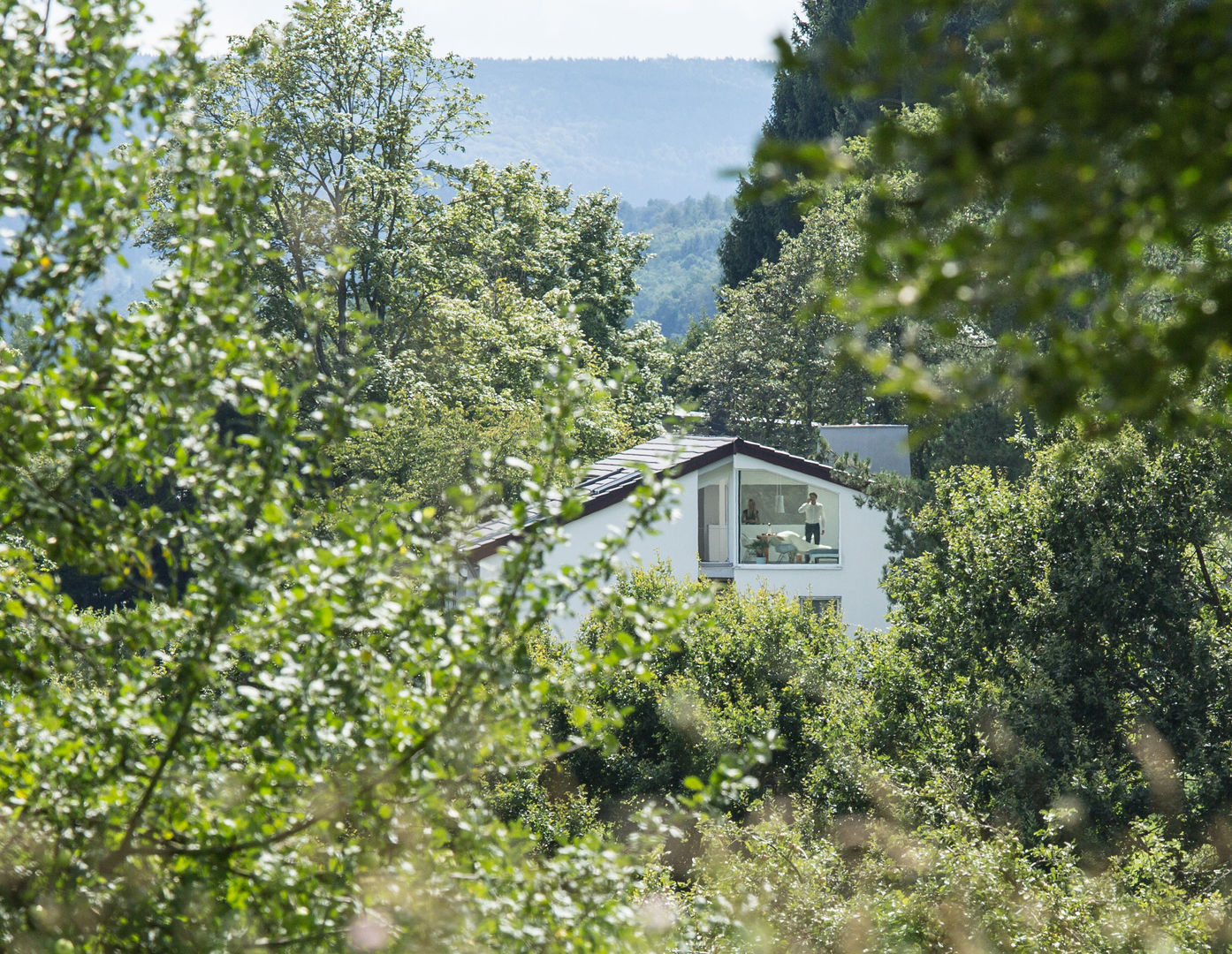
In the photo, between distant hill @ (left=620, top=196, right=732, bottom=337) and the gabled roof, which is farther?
A: distant hill @ (left=620, top=196, right=732, bottom=337)

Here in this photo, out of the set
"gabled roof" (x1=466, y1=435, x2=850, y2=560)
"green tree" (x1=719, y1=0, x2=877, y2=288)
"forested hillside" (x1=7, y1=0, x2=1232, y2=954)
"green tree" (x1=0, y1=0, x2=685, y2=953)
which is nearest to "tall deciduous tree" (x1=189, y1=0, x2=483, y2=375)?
"gabled roof" (x1=466, y1=435, x2=850, y2=560)

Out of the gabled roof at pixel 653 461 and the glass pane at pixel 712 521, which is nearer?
the gabled roof at pixel 653 461

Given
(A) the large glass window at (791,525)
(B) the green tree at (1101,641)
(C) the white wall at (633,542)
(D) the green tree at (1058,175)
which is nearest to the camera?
(D) the green tree at (1058,175)

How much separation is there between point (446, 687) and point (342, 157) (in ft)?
93.3

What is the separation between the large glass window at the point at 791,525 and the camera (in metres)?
23.8

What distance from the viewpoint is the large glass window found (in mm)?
23781

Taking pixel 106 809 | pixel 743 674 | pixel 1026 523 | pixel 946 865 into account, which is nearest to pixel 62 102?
pixel 106 809

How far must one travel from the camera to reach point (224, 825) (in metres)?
3.20

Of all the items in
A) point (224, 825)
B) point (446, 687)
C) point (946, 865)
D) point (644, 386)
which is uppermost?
point (644, 386)

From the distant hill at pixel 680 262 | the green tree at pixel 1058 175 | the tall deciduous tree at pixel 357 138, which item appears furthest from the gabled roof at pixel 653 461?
the distant hill at pixel 680 262

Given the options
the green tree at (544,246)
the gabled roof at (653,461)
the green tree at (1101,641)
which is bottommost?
the green tree at (1101,641)

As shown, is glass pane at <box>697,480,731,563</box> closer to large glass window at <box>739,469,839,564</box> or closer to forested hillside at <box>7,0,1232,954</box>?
large glass window at <box>739,469,839,564</box>

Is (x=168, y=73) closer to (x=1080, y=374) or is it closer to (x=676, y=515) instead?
(x=676, y=515)

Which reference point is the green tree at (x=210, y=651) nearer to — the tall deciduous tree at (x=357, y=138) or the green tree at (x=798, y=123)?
the tall deciduous tree at (x=357, y=138)
